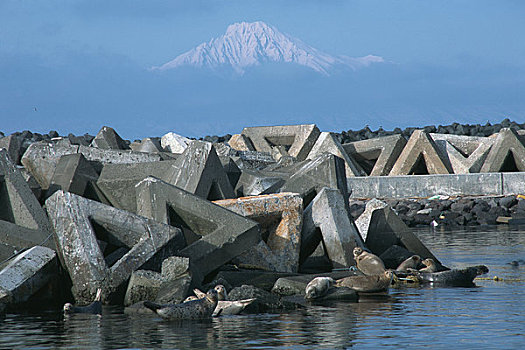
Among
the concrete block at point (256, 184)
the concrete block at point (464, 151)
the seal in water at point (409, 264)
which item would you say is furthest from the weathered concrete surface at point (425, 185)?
the seal in water at point (409, 264)

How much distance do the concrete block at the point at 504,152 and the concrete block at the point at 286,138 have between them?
5.46 meters

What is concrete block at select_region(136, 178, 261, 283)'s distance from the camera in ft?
29.2

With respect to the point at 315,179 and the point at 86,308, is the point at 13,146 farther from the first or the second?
the point at 86,308

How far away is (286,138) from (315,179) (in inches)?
575

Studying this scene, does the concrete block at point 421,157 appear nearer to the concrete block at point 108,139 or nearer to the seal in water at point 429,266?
the concrete block at point 108,139

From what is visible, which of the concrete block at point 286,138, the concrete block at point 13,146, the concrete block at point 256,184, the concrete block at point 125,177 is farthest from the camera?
the concrete block at point 286,138

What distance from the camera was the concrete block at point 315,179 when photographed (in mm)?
11695

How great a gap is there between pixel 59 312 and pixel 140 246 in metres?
1.03

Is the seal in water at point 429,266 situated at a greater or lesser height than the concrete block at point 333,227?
lesser

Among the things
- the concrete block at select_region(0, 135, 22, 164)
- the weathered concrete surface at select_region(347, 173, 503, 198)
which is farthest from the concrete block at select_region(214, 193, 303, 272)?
the weathered concrete surface at select_region(347, 173, 503, 198)

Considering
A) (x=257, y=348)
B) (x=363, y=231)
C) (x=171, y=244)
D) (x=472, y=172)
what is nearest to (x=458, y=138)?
(x=472, y=172)

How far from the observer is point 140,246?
8.40 m

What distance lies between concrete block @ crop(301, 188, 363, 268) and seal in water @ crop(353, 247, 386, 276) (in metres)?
0.52

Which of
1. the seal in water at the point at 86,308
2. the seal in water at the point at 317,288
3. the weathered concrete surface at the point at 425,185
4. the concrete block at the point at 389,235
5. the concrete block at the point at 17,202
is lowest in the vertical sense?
the seal in water at the point at 86,308
